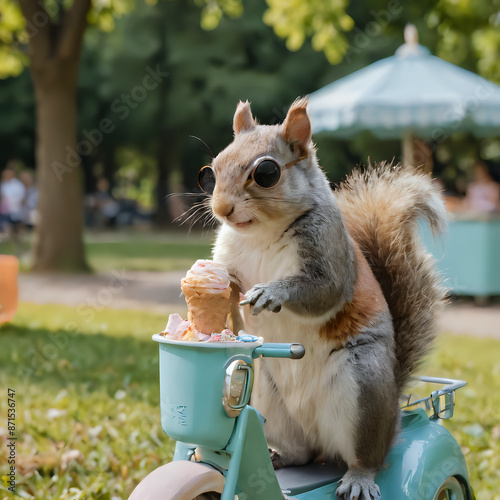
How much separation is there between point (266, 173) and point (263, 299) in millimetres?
330

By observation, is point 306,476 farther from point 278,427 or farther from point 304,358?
point 304,358

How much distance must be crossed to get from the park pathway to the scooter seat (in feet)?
15.1

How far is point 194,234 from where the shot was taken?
70.6 ft

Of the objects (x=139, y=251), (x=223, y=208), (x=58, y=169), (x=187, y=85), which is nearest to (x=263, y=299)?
(x=223, y=208)

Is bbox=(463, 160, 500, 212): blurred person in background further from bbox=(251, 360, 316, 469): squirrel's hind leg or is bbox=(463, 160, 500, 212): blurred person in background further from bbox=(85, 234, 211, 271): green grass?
bbox=(251, 360, 316, 469): squirrel's hind leg

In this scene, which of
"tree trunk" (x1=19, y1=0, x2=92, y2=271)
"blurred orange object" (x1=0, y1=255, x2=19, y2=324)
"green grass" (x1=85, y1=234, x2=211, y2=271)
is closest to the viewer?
"blurred orange object" (x1=0, y1=255, x2=19, y2=324)

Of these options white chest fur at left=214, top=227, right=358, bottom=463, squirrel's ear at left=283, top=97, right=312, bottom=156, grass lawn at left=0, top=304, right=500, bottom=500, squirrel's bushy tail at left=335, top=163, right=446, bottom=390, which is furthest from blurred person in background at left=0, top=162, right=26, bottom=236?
squirrel's ear at left=283, top=97, right=312, bottom=156

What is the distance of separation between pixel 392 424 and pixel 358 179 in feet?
2.97

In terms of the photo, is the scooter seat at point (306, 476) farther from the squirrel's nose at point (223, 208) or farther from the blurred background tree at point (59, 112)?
the blurred background tree at point (59, 112)

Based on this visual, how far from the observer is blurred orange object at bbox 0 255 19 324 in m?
4.21

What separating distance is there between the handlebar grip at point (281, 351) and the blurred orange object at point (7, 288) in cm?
272

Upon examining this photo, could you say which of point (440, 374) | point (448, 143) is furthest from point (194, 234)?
point (440, 374)

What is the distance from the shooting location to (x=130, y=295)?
8539 millimetres

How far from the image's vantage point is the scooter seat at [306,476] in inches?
83.2
